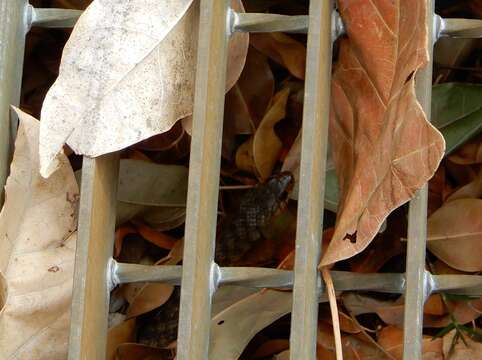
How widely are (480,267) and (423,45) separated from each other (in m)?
0.37

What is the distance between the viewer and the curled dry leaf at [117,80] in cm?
94

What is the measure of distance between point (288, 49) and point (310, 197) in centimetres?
33

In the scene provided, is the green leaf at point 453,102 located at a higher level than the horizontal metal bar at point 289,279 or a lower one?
higher

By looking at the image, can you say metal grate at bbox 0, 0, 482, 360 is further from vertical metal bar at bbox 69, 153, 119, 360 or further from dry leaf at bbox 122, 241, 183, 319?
dry leaf at bbox 122, 241, 183, 319

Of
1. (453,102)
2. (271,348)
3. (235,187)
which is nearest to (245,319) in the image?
(271,348)

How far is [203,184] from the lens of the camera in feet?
3.30

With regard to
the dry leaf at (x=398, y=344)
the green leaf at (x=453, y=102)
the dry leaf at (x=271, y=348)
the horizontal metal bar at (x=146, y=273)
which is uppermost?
the green leaf at (x=453, y=102)

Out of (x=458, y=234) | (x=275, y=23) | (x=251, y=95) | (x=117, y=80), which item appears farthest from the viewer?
(x=251, y=95)

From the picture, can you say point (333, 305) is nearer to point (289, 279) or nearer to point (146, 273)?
point (289, 279)

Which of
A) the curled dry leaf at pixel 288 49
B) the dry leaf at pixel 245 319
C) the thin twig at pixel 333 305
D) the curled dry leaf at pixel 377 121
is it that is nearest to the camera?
the curled dry leaf at pixel 377 121

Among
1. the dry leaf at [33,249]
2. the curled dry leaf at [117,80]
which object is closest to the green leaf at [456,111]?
the curled dry leaf at [117,80]

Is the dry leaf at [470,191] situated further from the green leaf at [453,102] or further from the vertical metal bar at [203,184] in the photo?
the vertical metal bar at [203,184]

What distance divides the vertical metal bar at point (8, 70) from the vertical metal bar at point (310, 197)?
365 millimetres

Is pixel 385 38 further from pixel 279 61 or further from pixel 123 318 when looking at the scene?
pixel 123 318
